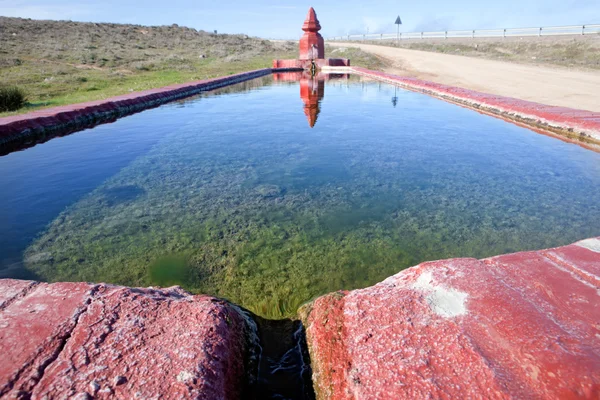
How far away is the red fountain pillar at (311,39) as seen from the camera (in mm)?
17000

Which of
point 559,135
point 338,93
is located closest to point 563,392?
point 559,135

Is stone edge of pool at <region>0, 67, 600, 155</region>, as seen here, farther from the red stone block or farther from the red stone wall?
the red stone block

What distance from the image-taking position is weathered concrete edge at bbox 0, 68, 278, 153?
4.89 m

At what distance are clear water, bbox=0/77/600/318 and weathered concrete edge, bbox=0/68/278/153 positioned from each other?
40cm

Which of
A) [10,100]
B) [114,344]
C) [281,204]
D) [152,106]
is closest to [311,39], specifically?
[152,106]

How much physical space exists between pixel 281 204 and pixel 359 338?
188cm

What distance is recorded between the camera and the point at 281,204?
10.3ft

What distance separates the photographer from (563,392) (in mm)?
1023

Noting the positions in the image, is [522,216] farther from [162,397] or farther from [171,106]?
[171,106]

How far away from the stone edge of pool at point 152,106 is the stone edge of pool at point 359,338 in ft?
13.7

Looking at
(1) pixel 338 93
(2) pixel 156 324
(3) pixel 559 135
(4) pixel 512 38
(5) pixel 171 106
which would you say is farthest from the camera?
(4) pixel 512 38

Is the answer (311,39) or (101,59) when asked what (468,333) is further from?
(101,59)

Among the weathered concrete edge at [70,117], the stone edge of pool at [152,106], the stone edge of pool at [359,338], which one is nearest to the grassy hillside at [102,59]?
the weathered concrete edge at [70,117]

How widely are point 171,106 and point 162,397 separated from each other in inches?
298
